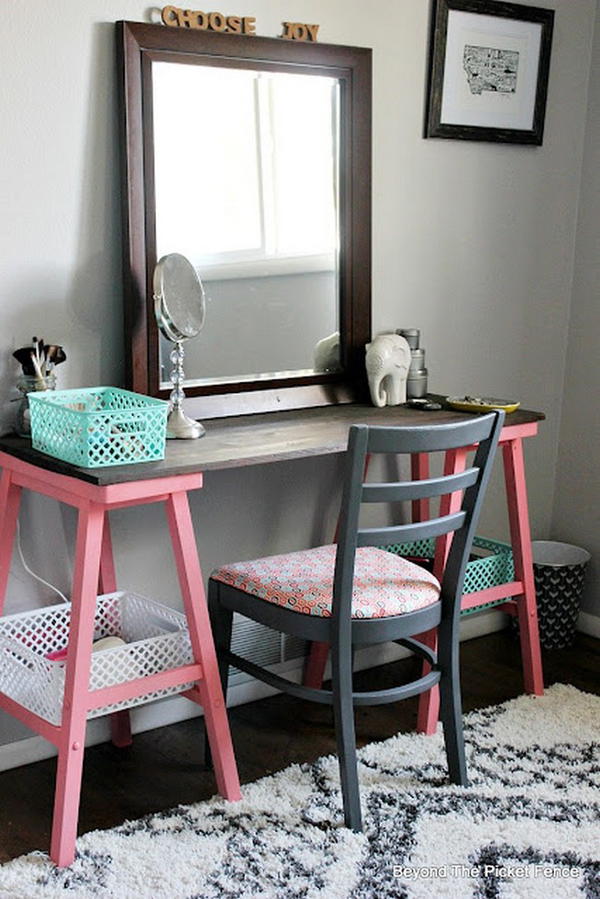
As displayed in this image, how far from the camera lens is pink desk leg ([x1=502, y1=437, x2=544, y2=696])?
9.35 ft

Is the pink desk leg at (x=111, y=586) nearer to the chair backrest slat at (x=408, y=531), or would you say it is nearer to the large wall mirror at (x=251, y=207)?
the large wall mirror at (x=251, y=207)

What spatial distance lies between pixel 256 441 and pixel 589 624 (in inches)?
59.8

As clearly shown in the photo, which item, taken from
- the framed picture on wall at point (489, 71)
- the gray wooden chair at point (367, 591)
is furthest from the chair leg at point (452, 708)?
the framed picture on wall at point (489, 71)

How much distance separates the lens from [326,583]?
234cm

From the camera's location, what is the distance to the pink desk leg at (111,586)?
2523 millimetres

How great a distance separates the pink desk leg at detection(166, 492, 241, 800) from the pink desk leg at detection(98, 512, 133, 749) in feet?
0.85

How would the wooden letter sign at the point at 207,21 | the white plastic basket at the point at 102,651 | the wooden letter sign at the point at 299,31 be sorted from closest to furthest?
the white plastic basket at the point at 102,651 → the wooden letter sign at the point at 207,21 → the wooden letter sign at the point at 299,31

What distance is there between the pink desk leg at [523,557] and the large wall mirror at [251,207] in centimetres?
43

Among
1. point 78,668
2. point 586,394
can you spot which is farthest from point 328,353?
point 78,668

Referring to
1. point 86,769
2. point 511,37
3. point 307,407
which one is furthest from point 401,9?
point 86,769

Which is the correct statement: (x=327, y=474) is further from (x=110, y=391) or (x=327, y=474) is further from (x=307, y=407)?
(x=110, y=391)

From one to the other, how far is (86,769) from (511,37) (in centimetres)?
216

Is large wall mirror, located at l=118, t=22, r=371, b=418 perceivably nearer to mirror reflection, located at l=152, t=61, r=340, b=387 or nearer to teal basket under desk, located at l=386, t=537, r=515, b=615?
mirror reflection, located at l=152, t=61, r=340, b=387

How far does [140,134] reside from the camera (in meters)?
2.42
